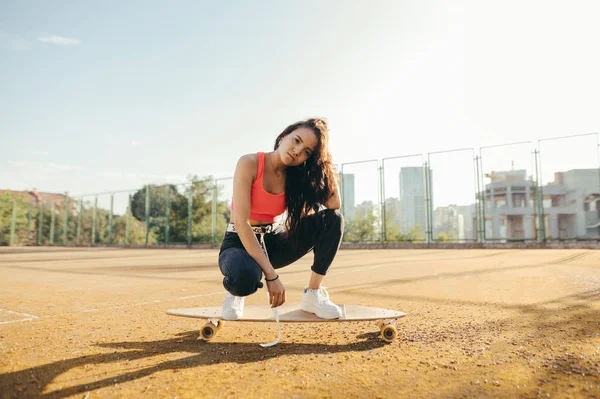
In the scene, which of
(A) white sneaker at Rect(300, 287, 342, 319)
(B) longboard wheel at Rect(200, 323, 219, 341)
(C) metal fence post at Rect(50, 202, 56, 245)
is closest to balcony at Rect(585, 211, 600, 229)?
(A) white sneaker at Rect(300, 287, 342, 319)

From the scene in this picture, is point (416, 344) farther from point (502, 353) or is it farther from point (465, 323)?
point (465, 323)

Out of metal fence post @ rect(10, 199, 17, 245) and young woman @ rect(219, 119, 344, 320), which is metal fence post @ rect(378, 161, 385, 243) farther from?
metal fence post @ rect(10, 199, 17, 245)

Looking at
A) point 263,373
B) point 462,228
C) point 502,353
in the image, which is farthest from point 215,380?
point 462,228

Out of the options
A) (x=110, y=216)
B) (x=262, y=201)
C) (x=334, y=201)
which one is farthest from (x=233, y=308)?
(x=110, y=216)

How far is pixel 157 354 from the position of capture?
1.81m

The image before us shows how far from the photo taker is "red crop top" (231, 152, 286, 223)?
7.24 ft

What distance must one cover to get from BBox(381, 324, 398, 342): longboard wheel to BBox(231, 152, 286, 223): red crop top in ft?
2.91

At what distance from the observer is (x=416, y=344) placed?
6.42 ft

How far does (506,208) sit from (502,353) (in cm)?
1517

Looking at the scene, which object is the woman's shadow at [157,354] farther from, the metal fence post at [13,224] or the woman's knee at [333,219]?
the metal fence post at [13,224]

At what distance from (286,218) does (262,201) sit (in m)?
0.28

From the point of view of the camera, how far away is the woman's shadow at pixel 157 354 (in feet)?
4.62

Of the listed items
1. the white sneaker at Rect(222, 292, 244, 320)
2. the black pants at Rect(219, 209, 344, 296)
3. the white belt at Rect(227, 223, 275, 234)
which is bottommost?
the white sneaker at Rect(222, 292, 244, 320)

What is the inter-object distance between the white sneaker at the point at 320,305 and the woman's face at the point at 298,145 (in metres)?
0.74
